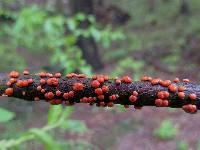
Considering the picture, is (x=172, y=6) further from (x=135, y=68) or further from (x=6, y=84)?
(x=6, y=84)

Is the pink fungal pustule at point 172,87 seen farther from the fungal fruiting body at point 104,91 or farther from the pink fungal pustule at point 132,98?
the pink fungal pustule at point 132,98

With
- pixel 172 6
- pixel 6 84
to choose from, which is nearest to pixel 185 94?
pixel 6 84

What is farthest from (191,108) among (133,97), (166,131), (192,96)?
(166,131)

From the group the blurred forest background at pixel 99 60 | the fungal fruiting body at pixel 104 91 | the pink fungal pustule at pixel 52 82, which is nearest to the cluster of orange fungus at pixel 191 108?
the fungal fruiting body at pixel 104 91

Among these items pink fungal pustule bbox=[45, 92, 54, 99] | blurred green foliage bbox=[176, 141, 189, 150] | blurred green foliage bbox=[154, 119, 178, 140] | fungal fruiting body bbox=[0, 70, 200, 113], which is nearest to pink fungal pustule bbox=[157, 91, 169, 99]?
fungal fruiting body bbox=[0, 70, 200, 113]

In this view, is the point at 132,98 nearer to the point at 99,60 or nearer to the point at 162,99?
the point at 162,99

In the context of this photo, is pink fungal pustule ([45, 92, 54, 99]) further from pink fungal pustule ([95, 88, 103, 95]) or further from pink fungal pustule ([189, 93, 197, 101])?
pink fungal pustule ([189, 93, 197, 101])
